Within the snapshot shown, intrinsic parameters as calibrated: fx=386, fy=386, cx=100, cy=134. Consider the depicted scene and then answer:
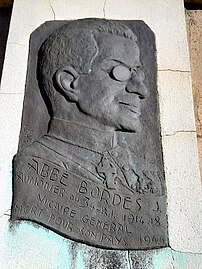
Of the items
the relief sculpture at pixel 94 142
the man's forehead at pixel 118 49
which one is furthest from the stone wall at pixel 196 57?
the man's forehead at pixel 118 49

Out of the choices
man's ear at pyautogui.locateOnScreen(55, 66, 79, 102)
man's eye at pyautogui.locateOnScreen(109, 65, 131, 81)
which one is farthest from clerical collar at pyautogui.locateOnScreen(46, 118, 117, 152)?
man's eye at pyautogui.locateOnScreen(109, 65, 131, 81)

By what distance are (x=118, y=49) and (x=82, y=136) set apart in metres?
0.45

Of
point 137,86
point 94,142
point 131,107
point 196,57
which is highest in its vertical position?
point 196,57

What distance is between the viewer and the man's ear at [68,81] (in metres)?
1.76

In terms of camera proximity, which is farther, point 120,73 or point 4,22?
point 4,22

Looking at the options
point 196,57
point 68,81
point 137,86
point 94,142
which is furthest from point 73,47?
point 196,57

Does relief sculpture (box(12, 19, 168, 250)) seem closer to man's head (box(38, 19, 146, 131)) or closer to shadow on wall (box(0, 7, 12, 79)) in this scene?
man's head (box(38, 19, 146, 131))

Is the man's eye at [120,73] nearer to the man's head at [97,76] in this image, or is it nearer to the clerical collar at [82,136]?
the man's head at [97,76]

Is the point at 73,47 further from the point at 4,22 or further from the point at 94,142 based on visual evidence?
the point at 4,22

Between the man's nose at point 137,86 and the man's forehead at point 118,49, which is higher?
the man's forehead at point 118,49

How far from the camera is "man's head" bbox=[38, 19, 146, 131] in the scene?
174 centimetres

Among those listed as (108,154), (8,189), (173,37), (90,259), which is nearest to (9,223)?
(8,189)

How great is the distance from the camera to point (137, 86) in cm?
178

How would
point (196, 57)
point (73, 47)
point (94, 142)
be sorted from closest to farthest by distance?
1. point (94, 142)
2. point (73, 47)
3. point (196, 57)
